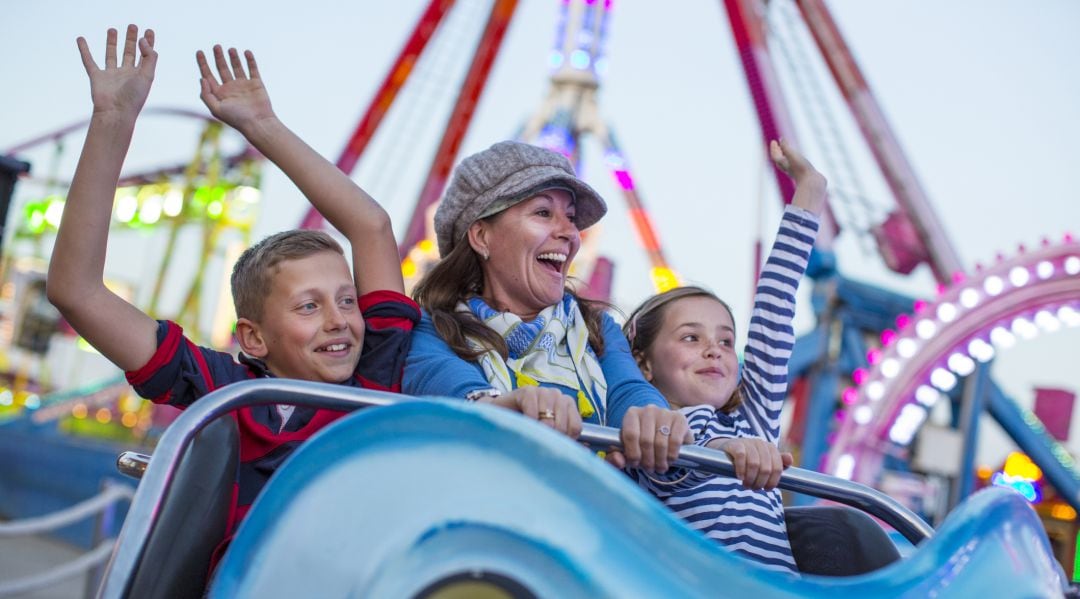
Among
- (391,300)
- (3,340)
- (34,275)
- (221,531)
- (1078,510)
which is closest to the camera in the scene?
(221,531)

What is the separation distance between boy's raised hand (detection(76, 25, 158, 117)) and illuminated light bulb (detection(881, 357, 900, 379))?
426cm

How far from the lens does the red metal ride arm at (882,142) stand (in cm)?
709

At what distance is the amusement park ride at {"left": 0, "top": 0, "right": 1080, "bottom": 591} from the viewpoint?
5070 mm

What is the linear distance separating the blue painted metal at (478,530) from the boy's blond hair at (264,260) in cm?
71

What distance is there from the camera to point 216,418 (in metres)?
1.19

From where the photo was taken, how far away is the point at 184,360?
1513mm

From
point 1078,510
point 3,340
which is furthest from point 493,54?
point 3,340

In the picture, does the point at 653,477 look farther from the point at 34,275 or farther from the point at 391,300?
the point at 34,275

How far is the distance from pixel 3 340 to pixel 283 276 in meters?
24.7

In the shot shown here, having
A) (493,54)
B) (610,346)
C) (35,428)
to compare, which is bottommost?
(35,428)

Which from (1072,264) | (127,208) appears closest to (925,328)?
(1072,264)

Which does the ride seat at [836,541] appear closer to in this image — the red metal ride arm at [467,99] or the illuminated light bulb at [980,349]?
the illuminated light bulb at [980,349]

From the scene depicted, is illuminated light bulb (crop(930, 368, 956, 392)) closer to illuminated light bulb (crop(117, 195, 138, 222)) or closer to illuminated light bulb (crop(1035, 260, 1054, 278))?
illuminated light bulb (crop(1035, 260, 1054, 278))

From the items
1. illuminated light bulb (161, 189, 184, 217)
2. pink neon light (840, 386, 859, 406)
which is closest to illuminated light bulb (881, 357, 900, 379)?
pink neon light (840, 386, 859, 406)
